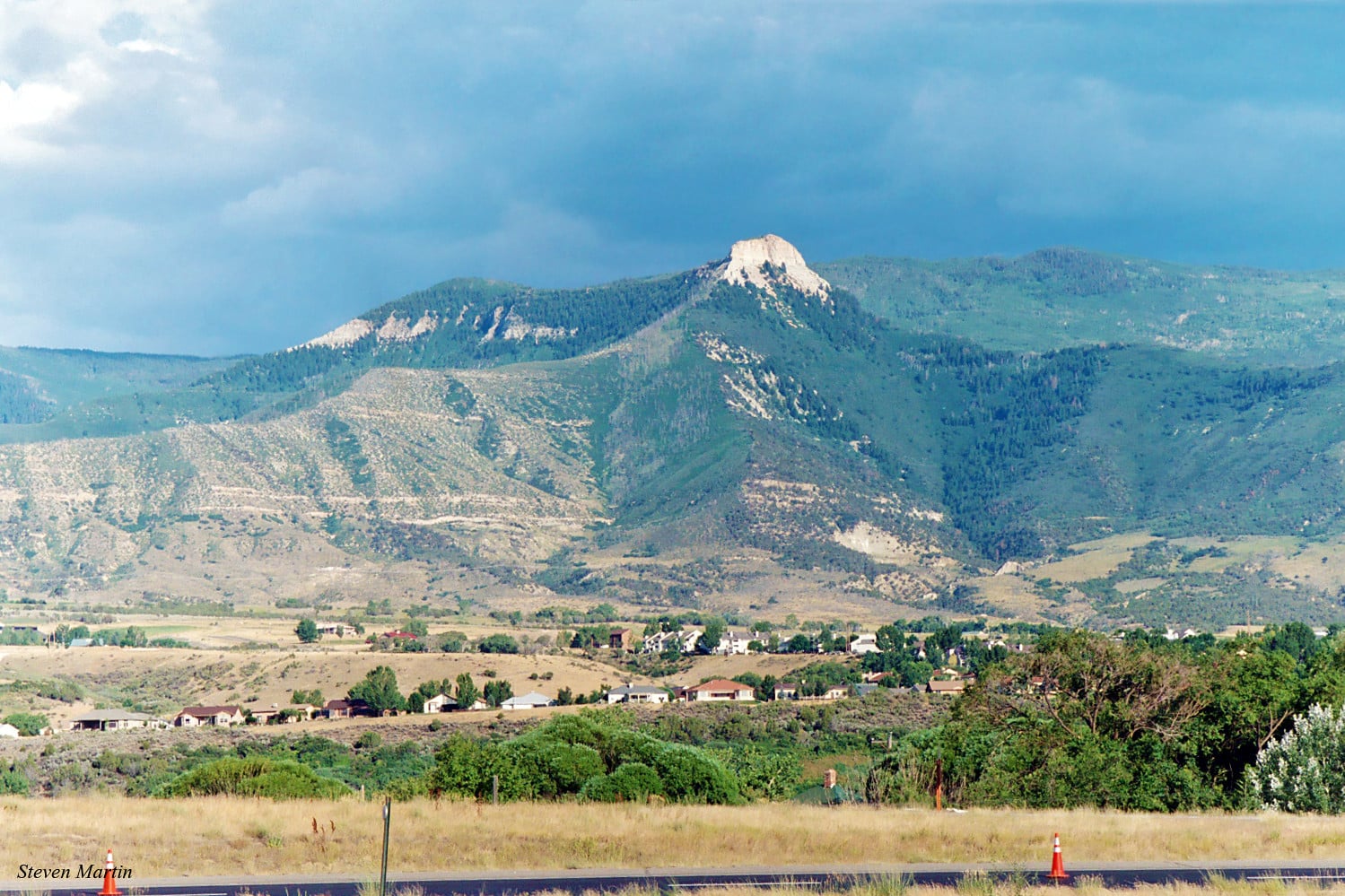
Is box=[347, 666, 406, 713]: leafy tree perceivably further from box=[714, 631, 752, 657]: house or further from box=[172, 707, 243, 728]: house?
box=[714, 631, 752, 657]: house

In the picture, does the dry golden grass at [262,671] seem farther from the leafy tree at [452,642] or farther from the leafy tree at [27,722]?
the leafy tree at [27,722]

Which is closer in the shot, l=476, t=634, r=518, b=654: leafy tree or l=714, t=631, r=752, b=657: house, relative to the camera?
l=476, t=634, r=518, b=654: leafy tree

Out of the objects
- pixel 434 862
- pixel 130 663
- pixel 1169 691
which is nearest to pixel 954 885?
pixel 434 862

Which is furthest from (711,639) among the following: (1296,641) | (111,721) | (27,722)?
(27,722)

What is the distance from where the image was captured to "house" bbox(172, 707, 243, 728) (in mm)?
108875

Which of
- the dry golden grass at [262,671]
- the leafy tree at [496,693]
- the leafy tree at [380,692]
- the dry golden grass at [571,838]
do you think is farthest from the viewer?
the dry golden grass at [262,671]

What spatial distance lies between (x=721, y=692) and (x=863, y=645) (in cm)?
3972

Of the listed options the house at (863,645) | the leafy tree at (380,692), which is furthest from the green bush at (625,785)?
the house at (863,645)

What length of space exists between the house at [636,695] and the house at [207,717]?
91.9 ft

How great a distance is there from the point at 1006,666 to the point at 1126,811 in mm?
9890

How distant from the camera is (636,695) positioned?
121500 mm

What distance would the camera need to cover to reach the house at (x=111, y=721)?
10562cm

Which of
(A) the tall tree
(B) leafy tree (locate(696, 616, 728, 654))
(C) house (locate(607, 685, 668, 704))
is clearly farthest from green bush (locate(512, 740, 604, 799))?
(B) leafy tree (locate(696, 616, 728, 654))

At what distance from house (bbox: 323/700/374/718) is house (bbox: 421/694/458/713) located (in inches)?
167
